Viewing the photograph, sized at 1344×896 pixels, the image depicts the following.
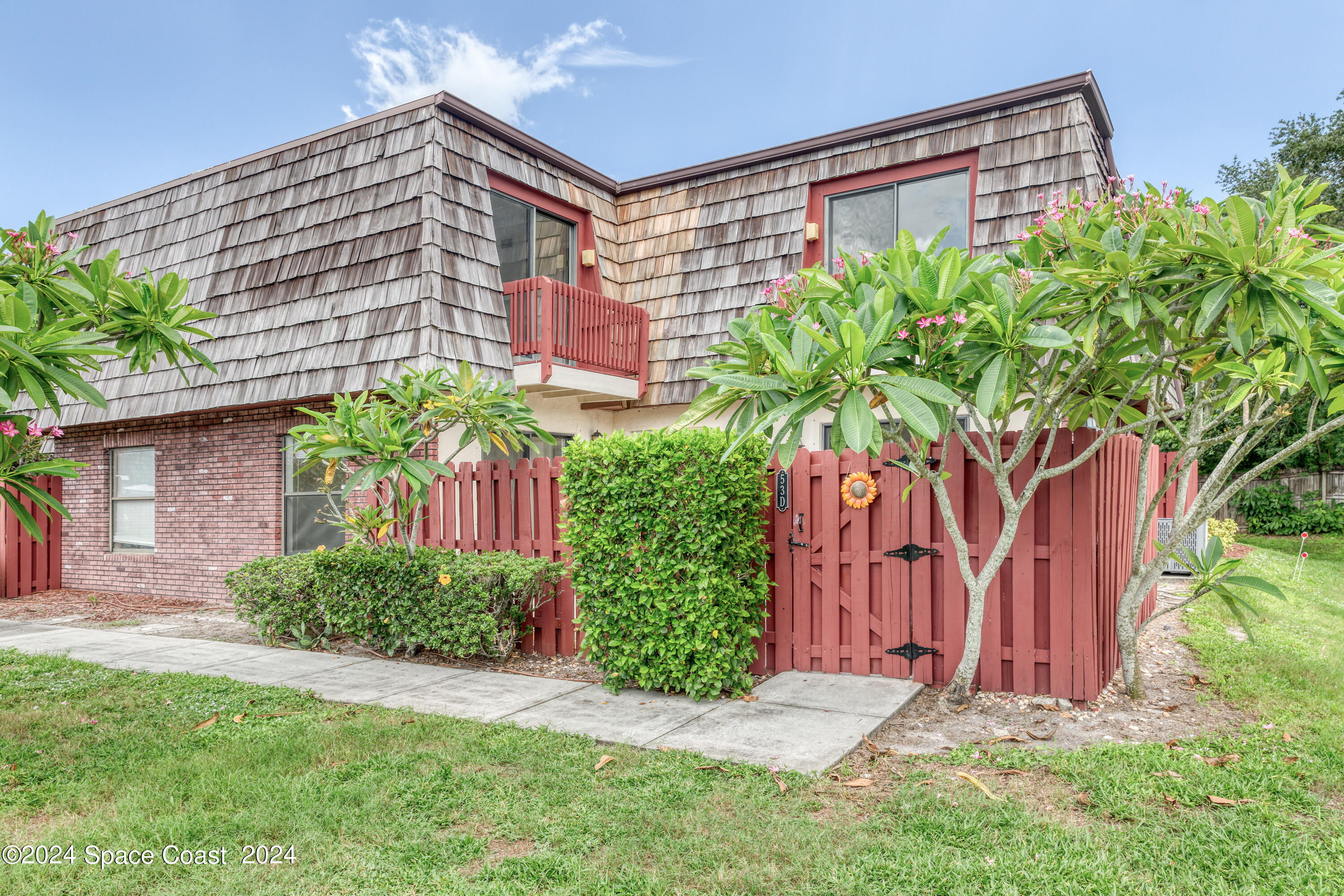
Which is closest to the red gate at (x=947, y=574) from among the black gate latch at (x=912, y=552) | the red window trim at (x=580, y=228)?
the black gate latch at (x=912, y=552)

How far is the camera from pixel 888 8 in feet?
52.1

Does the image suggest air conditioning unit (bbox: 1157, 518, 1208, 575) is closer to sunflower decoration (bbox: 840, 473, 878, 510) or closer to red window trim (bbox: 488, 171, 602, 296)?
sunflower decoration (bbox: 840, 473, 878, 510)

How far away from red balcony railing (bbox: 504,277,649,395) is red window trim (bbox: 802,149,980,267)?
→ 8.17 feet

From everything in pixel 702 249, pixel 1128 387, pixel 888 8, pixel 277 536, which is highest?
pixel 888 8

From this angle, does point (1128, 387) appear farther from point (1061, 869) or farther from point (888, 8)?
point (888, 8)

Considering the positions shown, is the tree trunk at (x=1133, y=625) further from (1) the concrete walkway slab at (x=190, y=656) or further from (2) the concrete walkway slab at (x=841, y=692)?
(1) the concrete walkway slab at (x=190, y=656)

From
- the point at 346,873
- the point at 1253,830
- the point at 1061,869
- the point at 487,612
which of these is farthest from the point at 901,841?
the point at 487,612

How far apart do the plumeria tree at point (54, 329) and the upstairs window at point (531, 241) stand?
5250mm

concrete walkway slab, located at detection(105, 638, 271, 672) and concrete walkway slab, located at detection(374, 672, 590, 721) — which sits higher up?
concrete walkway slab, located at detection(374, 672, 590, 721)

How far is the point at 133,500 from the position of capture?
11.4 meters

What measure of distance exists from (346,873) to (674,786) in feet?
4.41

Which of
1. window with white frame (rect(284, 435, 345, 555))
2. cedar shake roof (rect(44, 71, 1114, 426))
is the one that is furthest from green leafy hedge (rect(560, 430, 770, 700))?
window with white frame (rect(284, 435, 345, 555))

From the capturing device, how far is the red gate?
15.6 ft

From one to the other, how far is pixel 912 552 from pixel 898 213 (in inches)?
221
